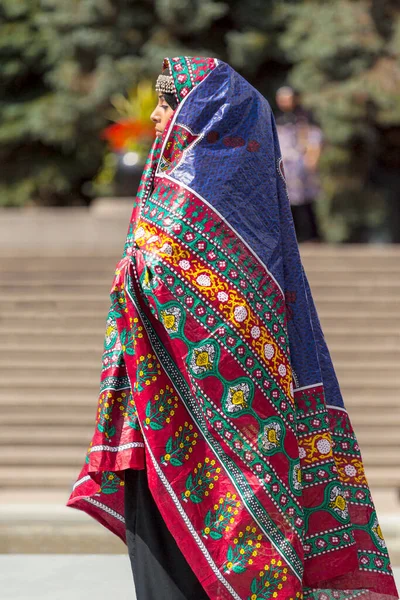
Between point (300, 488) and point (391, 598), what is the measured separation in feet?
1.44

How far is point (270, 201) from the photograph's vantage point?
285 centimetres

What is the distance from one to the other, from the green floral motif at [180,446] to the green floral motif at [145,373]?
0.14 meters

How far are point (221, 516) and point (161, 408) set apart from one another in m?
0.30

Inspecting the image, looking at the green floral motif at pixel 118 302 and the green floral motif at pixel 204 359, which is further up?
the green floral motif at pixel 118 302

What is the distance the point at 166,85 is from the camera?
2.91 meters

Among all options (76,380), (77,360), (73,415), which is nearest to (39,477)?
(73,415)

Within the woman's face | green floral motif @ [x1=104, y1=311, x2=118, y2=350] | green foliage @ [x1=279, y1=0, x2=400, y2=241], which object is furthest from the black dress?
green foliage @ [x1=279, y1=0, x2=400, y2=241]

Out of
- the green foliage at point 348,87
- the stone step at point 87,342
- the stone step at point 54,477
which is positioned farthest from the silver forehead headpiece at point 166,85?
the green foliage at point 348,87

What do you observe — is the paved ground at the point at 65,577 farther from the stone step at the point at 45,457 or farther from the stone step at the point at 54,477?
the stone step at the point at 45,457

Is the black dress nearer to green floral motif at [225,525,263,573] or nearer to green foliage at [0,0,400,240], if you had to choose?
green floral motif at [225,525,263,573]

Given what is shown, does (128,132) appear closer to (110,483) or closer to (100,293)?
(100,293)

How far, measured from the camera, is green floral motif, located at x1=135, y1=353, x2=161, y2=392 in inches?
109

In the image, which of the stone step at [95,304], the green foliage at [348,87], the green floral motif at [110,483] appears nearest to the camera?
the green floral motif at [110,483]

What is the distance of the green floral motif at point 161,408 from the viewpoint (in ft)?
9.00
